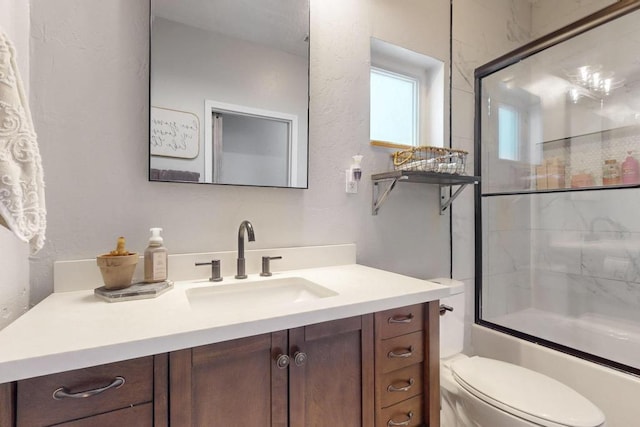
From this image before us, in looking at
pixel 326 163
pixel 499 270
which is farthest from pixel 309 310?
pixel 499 270

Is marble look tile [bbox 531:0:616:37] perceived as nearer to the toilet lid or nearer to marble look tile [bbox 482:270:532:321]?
marble look tile [bbox 482:270:532:321]

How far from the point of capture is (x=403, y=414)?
0.96 m

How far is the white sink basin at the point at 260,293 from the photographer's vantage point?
103 centimetres

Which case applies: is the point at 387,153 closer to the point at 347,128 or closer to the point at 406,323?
the point at 347,128

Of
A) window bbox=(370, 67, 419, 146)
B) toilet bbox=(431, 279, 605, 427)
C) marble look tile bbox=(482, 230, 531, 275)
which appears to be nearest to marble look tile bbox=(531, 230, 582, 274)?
marble look tile bbox=(482, 230, 531, 275)

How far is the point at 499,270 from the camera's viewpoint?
2004mm

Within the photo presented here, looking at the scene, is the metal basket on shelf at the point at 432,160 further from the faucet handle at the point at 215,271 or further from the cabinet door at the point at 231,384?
the cabinet door at the point at 231,384

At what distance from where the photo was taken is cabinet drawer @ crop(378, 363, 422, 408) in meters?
0.93

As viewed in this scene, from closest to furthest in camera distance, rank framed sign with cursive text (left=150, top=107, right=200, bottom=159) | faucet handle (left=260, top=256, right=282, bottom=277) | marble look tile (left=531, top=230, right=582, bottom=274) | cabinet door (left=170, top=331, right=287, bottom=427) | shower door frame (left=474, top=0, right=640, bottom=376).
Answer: cabinet door (left=170, top=331, right=287, bottom=427), framed sign with cursive text (left=150, top=107, right=200, bottom=159), faucet handle (left=260, top=256, right=282, bottom=277), shower door frame (left=474, top=0, right=640, bottom=376), marble look tile (left=531, top=230, right=582, bottom=274)

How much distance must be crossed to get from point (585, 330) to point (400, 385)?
1.64 metres

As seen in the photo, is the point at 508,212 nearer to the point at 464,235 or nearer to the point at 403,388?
the point at 464,235

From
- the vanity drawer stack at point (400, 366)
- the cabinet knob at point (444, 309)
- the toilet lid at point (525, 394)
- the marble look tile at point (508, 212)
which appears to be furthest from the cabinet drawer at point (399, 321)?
the marble look tile at point (508, 212)

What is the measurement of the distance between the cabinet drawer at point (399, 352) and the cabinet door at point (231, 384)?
31 cm

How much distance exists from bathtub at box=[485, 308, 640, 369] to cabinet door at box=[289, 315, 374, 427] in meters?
1.40
